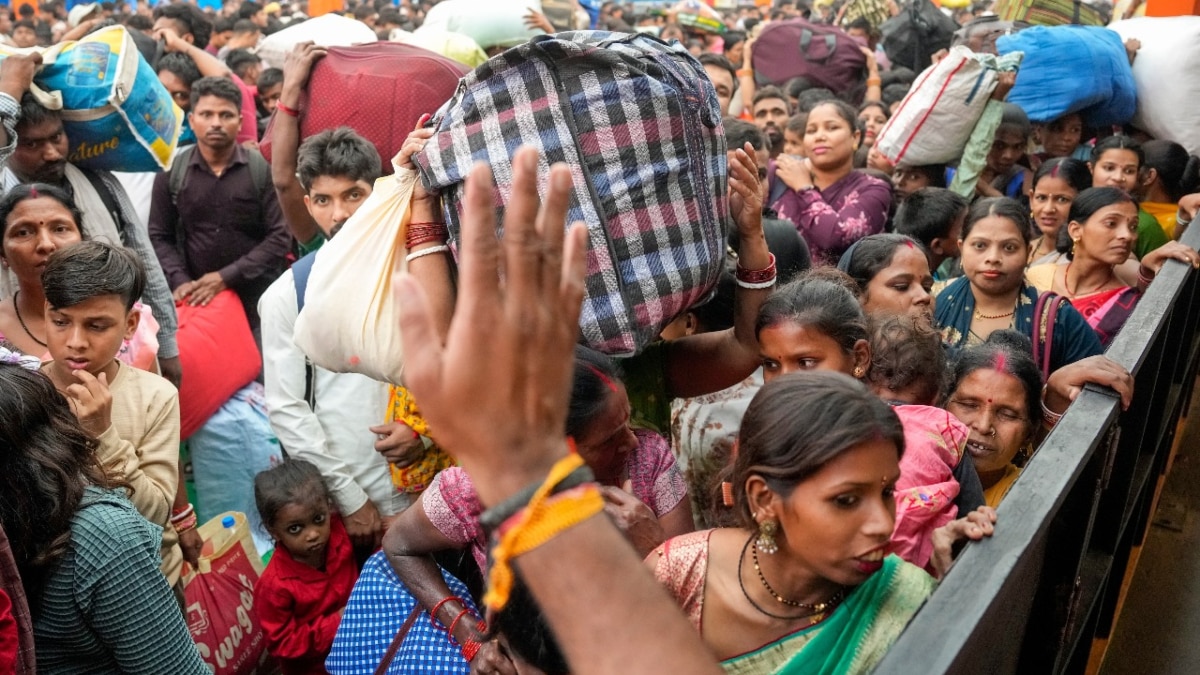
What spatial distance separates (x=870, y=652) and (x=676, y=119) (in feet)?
2.93

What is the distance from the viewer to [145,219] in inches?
181

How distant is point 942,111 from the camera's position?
4195 millimetres

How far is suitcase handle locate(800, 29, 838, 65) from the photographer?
732 cm

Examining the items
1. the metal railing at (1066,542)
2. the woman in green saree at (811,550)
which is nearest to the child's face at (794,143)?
the metal railing at (1066,542)

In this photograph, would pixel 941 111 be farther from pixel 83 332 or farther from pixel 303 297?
pixel 83 332

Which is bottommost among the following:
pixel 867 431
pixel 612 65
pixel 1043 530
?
pixel 1043 530

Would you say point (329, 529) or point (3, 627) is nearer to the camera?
point (3, 627)

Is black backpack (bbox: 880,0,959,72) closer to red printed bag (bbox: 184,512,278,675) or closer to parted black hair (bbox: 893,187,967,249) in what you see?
parted black hair (bbox: 893,187,967,249)

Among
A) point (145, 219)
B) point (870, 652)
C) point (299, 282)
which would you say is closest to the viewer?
point (870, 652)

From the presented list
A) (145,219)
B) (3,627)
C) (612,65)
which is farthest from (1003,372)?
(145,219)

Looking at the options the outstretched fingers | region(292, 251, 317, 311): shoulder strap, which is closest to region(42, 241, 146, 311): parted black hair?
region(292, 251, 317, 311): shoulder strap

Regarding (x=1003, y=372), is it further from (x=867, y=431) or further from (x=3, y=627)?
(x=3, y=627)

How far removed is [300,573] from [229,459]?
0.87 meters

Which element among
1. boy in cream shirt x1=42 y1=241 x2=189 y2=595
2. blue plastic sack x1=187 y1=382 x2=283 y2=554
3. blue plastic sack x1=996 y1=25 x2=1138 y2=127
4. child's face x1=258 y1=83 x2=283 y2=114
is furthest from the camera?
child's face x1=258 y1=83 x2=283 y2=114
